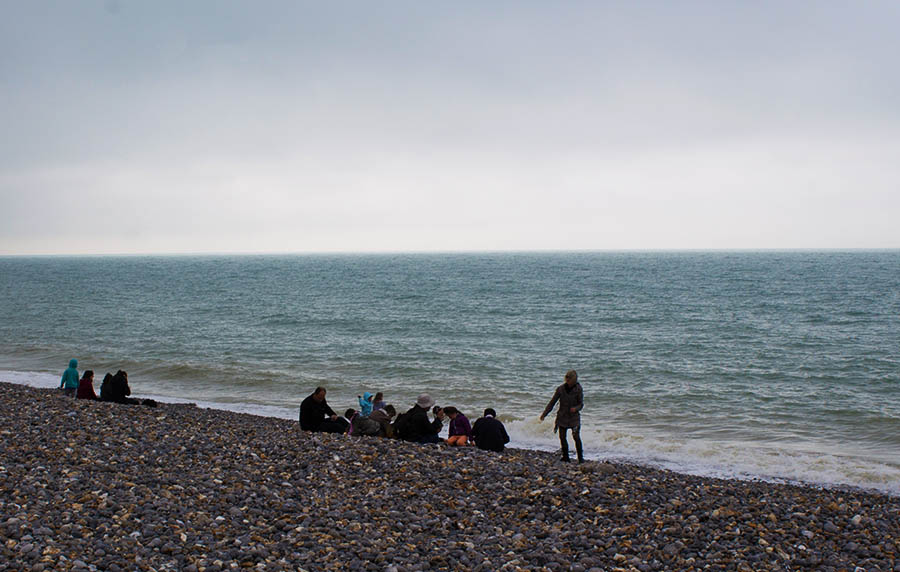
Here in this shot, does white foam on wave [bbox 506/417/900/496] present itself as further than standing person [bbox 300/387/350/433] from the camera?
No

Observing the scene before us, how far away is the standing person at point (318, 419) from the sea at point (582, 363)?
17.9ft

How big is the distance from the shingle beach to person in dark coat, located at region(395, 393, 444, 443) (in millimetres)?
962

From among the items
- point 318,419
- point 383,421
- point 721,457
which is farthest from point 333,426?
point 721,457

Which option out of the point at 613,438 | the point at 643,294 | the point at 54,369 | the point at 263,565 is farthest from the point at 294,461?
the point at 643,294

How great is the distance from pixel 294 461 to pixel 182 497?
8.96 feet

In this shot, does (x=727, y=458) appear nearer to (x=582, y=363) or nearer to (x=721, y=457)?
(x=721, y=457)

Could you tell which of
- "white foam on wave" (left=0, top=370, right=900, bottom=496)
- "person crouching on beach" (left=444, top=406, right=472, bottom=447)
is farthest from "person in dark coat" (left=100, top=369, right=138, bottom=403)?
"white foam on wave" (left=0, top=370, right=900, bottom=496)

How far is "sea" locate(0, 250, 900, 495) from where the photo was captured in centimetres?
1869

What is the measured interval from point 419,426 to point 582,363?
Result: 1740 cm

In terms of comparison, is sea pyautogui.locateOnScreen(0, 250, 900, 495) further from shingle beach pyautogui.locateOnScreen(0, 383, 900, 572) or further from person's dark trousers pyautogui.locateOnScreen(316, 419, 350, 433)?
person's dark trousers pyautogui.locateOnScreen(316, 419, 350, 433)

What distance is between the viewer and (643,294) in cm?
7162

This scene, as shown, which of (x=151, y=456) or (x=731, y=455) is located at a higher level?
(x=151, y=456)

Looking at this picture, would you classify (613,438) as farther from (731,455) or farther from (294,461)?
(294,461)

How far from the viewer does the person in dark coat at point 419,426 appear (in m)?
14.9
